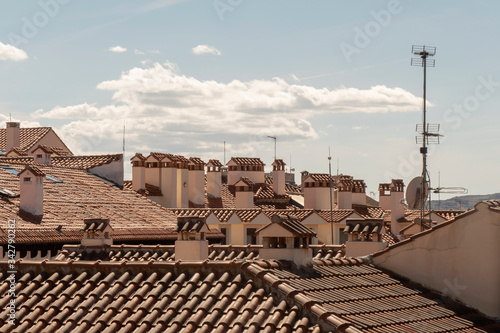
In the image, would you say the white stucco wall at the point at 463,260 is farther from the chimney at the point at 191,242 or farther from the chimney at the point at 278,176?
the chimney at the point at 278,176

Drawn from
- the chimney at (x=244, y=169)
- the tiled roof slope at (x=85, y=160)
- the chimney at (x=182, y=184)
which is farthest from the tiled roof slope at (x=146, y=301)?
the chimney at (x=244, y=169)

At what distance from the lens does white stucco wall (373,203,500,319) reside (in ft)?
56.0

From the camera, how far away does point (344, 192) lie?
59.0m

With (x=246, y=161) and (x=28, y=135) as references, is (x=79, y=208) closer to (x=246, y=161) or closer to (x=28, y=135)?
(x=28, y=135)

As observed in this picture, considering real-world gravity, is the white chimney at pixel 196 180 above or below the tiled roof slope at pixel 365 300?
above

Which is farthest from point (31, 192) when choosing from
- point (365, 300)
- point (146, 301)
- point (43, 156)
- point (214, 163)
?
point (214, 163)

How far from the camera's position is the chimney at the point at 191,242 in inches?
893

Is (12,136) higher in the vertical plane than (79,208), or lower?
higher

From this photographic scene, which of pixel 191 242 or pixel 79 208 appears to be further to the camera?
pixel 79 208

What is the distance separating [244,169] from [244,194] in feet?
21.8

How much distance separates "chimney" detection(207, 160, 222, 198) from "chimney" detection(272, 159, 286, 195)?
413cm

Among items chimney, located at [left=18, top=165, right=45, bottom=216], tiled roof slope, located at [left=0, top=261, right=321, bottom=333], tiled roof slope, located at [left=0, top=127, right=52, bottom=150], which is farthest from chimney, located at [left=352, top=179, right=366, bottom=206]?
tiled roof slope, located at [left=0, top=261, right=321, bottom=333]

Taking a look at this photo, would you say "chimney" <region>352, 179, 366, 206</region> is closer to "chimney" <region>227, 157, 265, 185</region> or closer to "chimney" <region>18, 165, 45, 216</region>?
"chimney" <region>227, 157, 265, 185</region>

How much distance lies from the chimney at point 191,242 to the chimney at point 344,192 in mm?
36145
